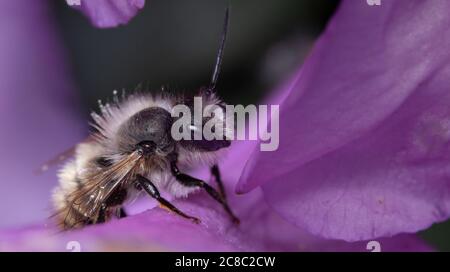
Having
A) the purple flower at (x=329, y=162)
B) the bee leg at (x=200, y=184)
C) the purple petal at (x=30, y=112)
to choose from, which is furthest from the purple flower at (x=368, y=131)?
the purple petal at (x=30, y=112)

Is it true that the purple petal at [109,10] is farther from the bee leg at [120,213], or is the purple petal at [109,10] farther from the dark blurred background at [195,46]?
the dark blurred background at [195,46]

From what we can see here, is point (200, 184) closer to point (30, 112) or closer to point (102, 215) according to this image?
point (102, 215)

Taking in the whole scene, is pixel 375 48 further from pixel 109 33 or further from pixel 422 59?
pixel 109 33

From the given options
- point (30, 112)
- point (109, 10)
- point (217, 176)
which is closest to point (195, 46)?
point (30, 112)

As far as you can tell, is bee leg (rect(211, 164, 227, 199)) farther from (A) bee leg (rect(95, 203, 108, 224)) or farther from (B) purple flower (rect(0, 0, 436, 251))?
(A) bee leg (rect(95, 203, 108, 224))

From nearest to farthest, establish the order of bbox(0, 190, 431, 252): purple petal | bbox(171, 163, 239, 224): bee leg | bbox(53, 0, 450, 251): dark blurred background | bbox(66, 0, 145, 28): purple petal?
bbox(0, 190, 431, 252): purple petal → bbox(66, 0, 145, 28): purple petal → bbox(171, 163, 239, 224): bee leg → bbox(53, 0, 450, 251): dark blurred background

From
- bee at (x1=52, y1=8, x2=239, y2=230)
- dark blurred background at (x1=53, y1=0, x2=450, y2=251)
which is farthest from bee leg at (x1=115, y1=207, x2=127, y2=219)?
dark blurred background at (x1=53, y1=0, x2=450, y2=251)

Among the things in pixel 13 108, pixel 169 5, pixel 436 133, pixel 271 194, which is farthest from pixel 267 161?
pixel 13 108
